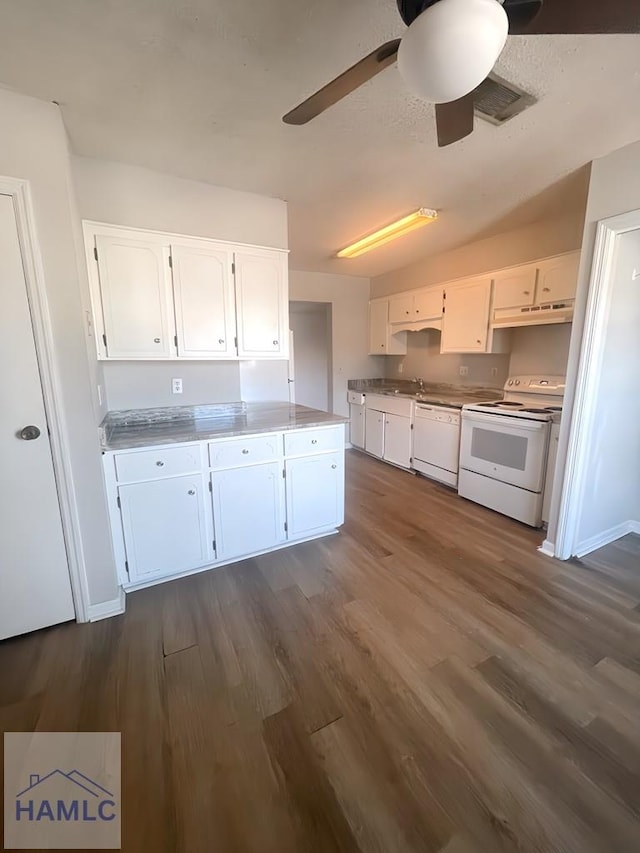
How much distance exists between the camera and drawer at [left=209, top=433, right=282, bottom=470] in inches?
87.3

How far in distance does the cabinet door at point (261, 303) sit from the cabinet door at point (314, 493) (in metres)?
0.88

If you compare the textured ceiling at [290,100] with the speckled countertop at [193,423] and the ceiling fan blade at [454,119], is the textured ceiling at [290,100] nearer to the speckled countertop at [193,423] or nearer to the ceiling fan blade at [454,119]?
the ceiling fan blade at [454,119]

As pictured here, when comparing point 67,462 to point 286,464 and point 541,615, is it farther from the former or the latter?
point 541,615

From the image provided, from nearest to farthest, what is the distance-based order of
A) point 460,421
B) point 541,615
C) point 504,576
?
point 541,615 < point 504,576 < point 460,421

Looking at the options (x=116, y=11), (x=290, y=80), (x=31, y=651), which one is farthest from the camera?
(x=31, y=651)

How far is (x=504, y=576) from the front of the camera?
2.30 m

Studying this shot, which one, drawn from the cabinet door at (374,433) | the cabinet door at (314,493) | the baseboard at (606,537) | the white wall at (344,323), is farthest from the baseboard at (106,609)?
the white wall at (344,323)

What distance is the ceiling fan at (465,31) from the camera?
0.85m

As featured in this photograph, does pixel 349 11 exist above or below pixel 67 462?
above

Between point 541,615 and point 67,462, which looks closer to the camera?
point 67,462

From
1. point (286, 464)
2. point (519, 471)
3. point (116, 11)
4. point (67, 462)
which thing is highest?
point (116, 11)

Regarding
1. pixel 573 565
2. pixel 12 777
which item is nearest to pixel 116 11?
pixel 12 777

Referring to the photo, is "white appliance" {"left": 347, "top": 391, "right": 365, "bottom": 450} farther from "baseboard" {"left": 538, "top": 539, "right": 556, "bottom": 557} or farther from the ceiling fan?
the ceiling fan

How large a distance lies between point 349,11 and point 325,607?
8.49 ft
